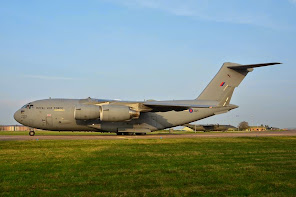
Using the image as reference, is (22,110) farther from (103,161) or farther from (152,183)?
(152,183)

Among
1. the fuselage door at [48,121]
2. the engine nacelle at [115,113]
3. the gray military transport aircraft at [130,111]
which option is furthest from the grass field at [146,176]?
the fuselage door at [48,121]

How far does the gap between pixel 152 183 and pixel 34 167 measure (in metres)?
4.11

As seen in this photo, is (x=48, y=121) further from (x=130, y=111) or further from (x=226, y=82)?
(x=226, y=82)

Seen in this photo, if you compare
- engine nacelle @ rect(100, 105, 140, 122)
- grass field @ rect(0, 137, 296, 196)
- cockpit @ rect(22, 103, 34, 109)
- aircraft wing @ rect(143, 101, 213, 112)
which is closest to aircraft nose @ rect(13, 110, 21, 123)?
cockpit @ rect(22, 103, 34, 109)

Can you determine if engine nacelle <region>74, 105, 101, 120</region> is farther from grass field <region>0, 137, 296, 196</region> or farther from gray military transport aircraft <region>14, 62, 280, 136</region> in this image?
grass field <region>0, 137, 296, 196</region>

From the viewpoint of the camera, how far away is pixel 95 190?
257 inches

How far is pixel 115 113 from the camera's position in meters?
26.1

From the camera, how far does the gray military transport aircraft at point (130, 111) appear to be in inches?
1036

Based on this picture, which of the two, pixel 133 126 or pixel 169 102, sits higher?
pixel 169 102

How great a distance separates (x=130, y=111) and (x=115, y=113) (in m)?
1.39

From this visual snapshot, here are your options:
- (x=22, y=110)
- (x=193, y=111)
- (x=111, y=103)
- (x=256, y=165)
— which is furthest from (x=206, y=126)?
(x=256, y=165)

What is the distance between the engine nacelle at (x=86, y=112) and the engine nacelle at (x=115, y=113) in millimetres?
505

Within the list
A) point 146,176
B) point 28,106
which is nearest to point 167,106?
point 28,106

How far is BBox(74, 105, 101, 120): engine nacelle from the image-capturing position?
25609 mm
